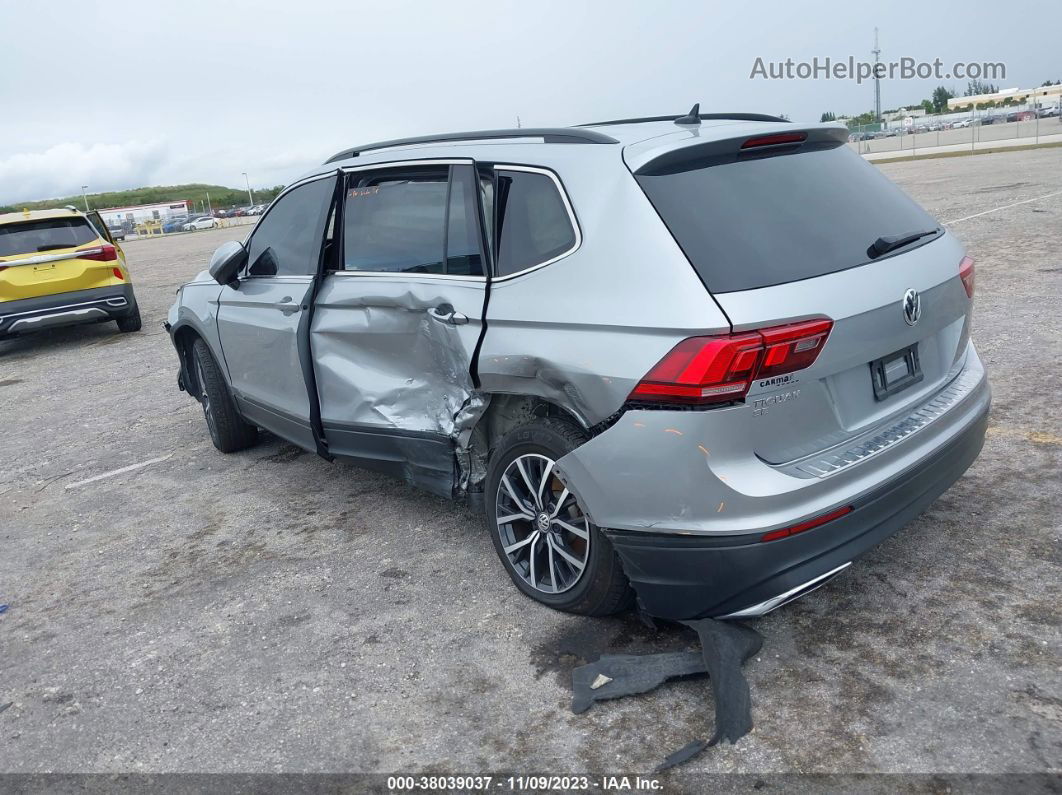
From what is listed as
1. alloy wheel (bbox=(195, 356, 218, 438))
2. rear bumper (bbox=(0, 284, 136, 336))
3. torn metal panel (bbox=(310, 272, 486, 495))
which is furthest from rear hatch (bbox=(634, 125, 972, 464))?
rear bumper (bbox=(0, 284, 136, 336))

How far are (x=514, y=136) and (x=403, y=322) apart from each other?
0.91m

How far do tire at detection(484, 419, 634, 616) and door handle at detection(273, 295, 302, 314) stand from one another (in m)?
1.57

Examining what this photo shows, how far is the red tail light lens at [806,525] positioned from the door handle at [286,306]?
273cm

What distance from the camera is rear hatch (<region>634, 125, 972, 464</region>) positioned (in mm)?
2887

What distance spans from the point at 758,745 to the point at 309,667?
165cm

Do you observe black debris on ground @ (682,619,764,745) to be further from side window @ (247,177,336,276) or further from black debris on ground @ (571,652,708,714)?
side window @ (247,177,336,276)

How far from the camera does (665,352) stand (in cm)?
285

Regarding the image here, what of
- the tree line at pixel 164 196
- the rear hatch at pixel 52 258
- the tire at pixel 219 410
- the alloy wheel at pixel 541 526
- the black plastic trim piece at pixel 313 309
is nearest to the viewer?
the alloy wheel at pixel 541 526

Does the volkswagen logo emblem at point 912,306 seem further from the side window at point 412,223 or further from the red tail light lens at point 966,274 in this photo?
the side window at point 412,223

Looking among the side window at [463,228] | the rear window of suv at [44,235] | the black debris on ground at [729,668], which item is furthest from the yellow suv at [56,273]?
the black debris on ground at [729,668]

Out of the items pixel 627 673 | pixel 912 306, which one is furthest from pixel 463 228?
pixel 627 673

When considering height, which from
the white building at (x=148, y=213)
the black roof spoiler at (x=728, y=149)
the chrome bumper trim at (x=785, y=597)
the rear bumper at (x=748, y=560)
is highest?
the black roof spoiler at (x=728, y=149)

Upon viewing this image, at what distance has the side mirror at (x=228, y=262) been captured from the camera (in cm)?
512

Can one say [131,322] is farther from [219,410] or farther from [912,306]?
[912,306]
